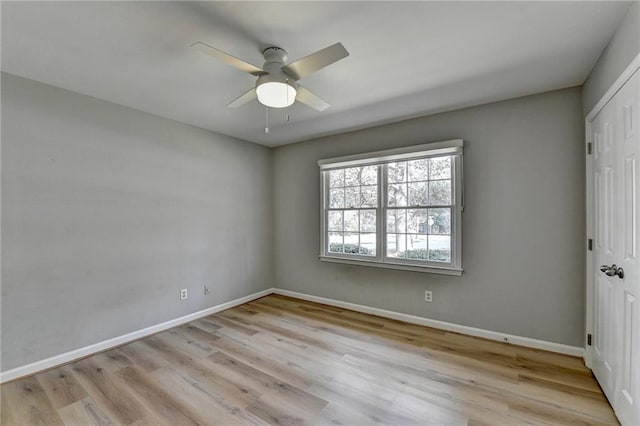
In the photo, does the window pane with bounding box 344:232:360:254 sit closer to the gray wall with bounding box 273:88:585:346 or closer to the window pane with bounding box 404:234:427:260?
the gray wall with bounding box 273:88:585:346

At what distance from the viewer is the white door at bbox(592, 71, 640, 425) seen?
164 centimetres

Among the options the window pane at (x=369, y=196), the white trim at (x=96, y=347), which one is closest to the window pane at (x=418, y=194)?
the window pane at (x=369, y=196)

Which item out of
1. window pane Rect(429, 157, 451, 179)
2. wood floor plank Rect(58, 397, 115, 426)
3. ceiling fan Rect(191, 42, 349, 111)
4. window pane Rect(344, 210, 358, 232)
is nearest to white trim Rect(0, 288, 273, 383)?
wood floor plank Rect(58, 397, 115, 426)

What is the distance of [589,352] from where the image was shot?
95.7 inches

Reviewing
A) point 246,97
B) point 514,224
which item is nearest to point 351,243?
point 514,224

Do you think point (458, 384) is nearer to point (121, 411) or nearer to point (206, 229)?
point (121, 411)

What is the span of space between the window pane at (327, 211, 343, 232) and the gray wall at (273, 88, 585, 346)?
0.92 m

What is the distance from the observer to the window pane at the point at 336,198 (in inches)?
165

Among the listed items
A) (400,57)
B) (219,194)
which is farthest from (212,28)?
(219,194)

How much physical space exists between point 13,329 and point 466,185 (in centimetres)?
457

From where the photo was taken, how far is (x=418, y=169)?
3.50 metres

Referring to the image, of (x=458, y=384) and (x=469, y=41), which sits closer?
(x=469, y=41)

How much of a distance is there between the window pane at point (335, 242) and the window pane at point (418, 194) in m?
1.20

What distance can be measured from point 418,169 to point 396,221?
72 cm
